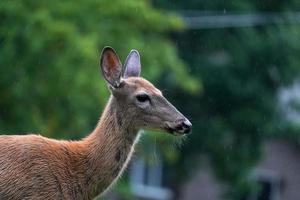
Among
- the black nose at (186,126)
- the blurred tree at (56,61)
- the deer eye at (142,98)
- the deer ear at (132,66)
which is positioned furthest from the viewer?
the blurred tree at (56,61)

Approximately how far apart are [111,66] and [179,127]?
0.75 meters

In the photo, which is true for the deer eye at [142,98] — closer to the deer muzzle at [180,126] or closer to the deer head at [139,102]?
the deer head at [139,102]

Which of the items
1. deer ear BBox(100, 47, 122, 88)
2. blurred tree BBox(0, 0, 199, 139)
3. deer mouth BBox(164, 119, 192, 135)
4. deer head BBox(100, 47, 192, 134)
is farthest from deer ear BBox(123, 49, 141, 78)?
blurred tree BBox(0, 0, 199, 139)

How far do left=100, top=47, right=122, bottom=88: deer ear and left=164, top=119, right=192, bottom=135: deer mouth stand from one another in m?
0.56

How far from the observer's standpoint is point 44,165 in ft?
35.2

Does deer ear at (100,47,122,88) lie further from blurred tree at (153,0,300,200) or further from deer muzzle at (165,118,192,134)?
blurred tree at (153,0,300,200)

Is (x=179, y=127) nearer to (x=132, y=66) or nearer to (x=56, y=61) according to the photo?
(x=132, y=66)

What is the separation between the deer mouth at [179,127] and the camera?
1100cm

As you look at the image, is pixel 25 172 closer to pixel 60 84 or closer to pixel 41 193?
pixel 41 193

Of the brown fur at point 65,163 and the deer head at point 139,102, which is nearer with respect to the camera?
A: the brown fur at point 65,163

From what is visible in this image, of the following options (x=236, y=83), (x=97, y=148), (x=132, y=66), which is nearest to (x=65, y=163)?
(x=97, y=148)

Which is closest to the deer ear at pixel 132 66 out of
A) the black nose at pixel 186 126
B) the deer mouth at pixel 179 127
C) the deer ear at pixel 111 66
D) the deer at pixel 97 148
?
the deer at pixel 97 148

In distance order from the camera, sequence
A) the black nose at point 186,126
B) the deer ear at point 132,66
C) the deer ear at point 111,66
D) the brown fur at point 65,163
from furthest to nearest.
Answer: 1. the deer ear at point 132,66
2. the deer ear at point 111,66
3. the black nose at point 186,126
4. the brown fur at point 65,163

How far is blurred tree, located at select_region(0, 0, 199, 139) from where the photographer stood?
75.3 feet
